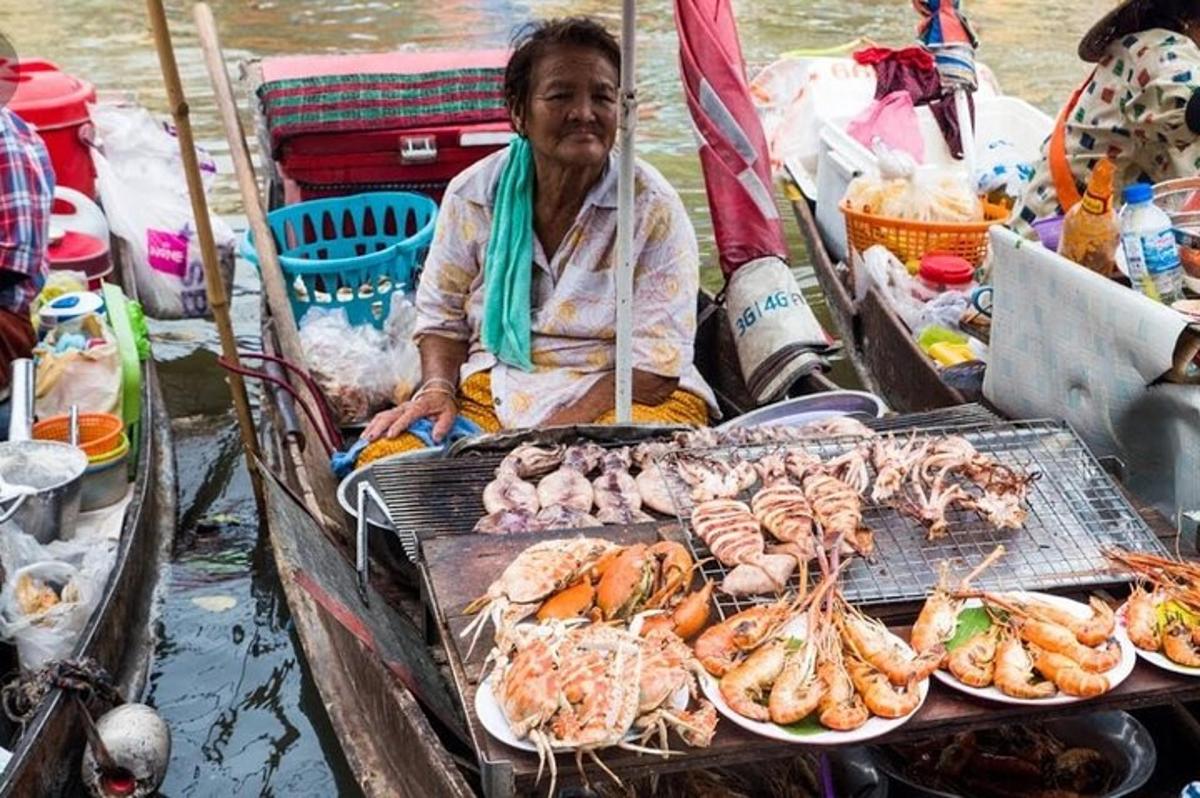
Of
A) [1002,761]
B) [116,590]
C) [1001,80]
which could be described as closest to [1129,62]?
[1002,761]

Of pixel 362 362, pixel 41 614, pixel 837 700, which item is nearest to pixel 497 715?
pixel 837 700

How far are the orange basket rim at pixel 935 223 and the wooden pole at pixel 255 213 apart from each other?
248cm

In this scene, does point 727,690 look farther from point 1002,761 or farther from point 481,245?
point 481,245

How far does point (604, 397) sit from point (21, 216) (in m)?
1.97

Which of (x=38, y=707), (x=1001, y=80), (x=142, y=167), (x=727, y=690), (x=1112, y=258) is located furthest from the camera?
(x=1001, y=80)

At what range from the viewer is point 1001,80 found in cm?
1349

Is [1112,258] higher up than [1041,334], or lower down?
higher up

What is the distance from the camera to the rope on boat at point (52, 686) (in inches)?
137

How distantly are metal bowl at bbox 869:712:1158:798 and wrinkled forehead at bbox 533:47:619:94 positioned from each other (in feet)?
6.69

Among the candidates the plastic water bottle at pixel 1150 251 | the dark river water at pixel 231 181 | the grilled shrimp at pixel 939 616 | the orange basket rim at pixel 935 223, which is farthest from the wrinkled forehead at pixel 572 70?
the dark river water at pixel 231 181

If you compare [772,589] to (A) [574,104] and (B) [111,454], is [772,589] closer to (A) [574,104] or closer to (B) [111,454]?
(A) [574,104]

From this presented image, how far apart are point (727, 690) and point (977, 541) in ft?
2.79

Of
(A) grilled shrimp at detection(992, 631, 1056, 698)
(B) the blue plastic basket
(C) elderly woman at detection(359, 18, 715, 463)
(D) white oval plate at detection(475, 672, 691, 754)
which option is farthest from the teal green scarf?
(A) grilled shrimp at detection(992, 631, 1056, 698)

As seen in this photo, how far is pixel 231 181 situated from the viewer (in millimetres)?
10203
